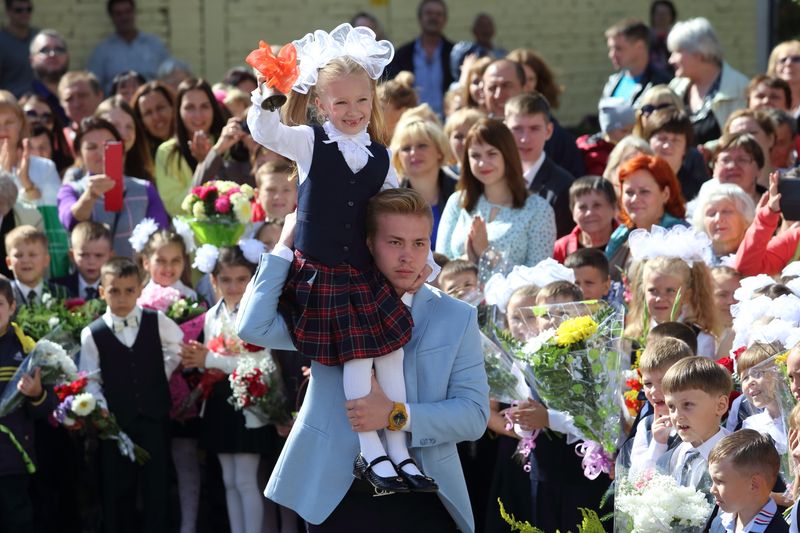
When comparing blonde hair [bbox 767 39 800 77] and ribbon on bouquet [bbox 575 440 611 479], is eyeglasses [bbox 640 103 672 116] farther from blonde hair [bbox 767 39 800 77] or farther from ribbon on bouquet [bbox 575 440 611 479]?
ribbon on bouquet [bbox 575 440 611 479]

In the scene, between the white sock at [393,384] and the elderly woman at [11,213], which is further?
the elderly woman at [11,213]

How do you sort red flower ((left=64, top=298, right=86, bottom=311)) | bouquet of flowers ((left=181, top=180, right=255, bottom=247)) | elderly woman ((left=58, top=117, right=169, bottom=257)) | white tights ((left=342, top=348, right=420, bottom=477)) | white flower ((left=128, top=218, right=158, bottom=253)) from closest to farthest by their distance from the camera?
white tights ((left=342, top=348, right=420, bottom=477)) → red flower ((left=64, top=298, right=86, bottom=311)) → bouquet of flowers ((left=181, top=180, right=255, bottom=247)) → white flower ((left=128, top=218, right=158, bottom=253)) → elderly woman ((left=58, top=117, right=169, bottom=257))

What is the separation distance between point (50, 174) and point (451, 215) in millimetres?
2717

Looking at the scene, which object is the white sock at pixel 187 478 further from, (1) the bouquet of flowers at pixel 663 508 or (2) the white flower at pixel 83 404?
(1) the bouquet of flowers at pixel 663 508

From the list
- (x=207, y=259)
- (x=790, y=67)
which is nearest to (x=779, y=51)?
(x=790, y=67)

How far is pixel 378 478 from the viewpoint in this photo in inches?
154

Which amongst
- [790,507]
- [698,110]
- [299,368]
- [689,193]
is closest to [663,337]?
[790,507]

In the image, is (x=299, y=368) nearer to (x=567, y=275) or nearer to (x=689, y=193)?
(x=567, y=275)

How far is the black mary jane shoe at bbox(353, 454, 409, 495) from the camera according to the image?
389cm

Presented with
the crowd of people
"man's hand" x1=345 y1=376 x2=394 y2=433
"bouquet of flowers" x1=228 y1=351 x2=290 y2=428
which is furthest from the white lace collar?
"bouquet of flowers" x1=228 y1=351 x2=290 y2=428

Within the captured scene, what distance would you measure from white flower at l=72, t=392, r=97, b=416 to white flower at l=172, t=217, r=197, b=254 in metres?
1.28

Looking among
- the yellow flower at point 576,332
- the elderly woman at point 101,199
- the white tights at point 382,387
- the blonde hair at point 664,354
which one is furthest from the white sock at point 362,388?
the elderly woman at point 101,199

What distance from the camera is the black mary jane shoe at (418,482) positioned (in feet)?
12.9

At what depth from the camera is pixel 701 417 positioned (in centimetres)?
479
